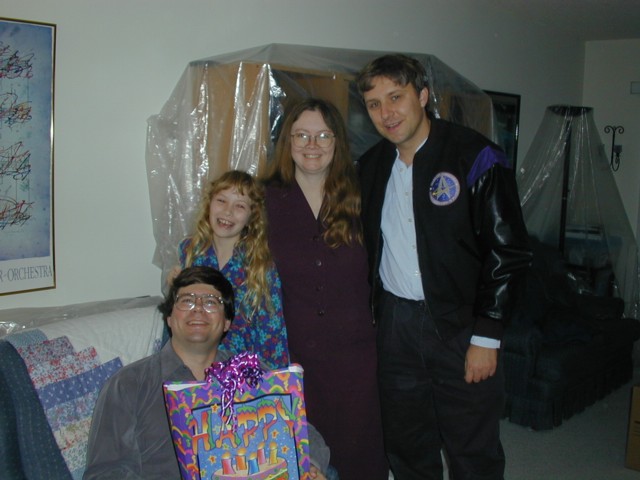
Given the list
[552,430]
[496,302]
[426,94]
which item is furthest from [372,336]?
[552,430]

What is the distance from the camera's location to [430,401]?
1920 millimetres

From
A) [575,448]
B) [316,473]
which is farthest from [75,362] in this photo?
[575,448]

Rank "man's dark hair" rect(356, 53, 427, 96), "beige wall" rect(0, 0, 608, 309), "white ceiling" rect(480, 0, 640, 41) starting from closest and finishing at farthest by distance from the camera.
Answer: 1. "man's dark hair" rect(356, 53, 427, 96)
2. "beige wall" rect(0, 0, 608, 309)
3. "white ceiling" rect(480, 0, 640, 41)

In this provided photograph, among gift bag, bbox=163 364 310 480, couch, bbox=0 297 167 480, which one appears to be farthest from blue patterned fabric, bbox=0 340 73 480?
gift bag, bbox=163 364 310 480

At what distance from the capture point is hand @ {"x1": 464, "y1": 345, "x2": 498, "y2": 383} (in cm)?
174

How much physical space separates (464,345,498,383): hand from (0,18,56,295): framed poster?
1569mm

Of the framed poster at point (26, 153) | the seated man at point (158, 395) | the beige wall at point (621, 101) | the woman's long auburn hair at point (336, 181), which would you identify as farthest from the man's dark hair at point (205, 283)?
the beige wall at point (621, 101)

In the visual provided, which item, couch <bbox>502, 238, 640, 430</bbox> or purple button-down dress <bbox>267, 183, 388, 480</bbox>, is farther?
couch <bbox>502, 238, 640, 430</bbox>

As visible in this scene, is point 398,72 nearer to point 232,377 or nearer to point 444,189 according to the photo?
point 444,189

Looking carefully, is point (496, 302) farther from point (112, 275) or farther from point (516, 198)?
point (112, 275)

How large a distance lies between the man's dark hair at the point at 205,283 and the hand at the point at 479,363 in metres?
0.71

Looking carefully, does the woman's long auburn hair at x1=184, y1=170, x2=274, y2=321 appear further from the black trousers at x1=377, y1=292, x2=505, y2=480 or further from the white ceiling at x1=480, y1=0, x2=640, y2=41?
the white ceiling at x1=480, y1=0, x2=640, y2=41

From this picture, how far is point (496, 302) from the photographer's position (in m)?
1.71

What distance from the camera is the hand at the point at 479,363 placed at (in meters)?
1.74
